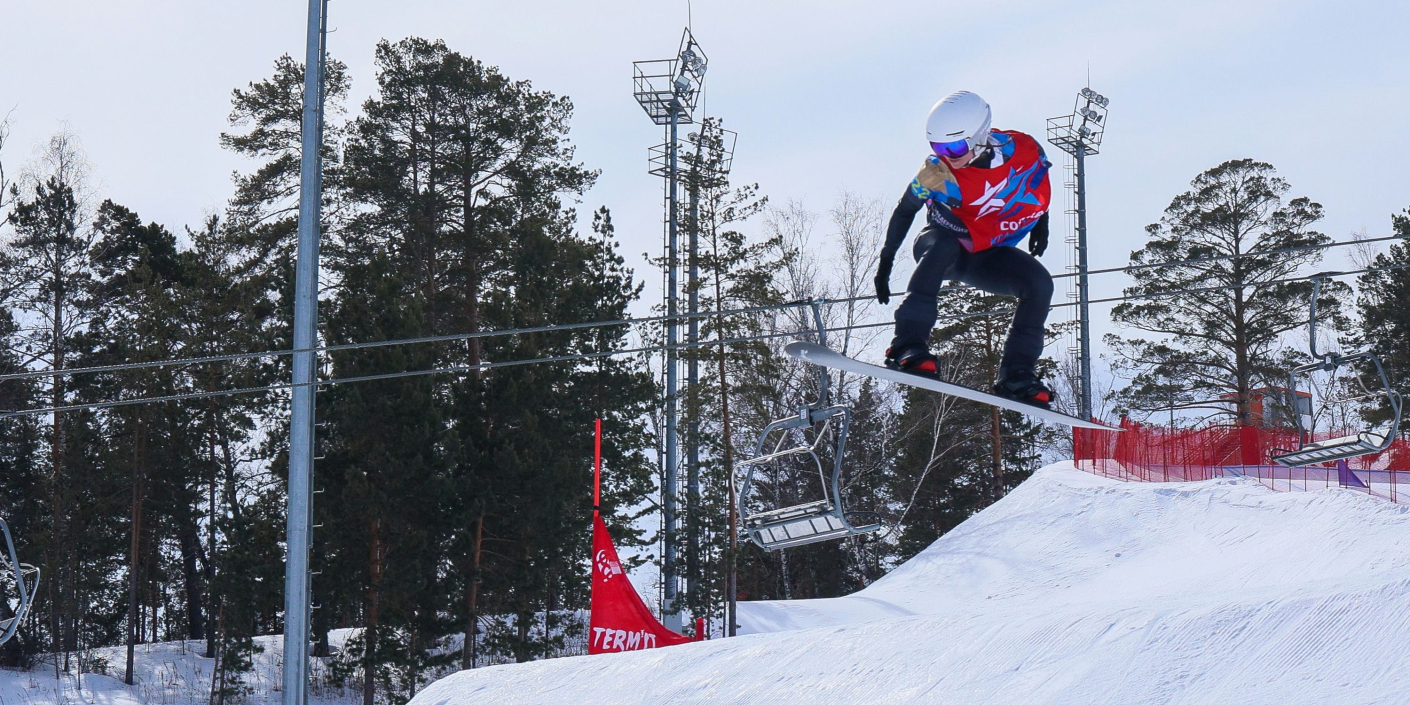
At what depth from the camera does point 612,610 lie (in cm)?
1931

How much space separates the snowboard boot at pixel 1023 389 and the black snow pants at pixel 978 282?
1.2 inches

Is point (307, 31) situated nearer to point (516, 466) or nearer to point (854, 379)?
point (516, 466)

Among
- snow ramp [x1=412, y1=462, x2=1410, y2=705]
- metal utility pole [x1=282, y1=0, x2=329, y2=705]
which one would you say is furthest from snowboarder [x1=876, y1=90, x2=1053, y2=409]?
metal utility pole [x1=282, y1=0, x2=329, y2=705]

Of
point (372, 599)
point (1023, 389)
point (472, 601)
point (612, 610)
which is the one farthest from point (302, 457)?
point (472, 601)

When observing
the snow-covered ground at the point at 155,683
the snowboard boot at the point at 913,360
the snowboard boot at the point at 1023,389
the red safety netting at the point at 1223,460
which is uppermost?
the snowboard boot at the point at 913,360

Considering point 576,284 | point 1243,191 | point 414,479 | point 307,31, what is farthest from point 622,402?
point 1243,191

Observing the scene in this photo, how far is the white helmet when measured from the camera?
5.80 meters

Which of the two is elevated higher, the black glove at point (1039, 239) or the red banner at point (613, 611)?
the black glove at point (1039, 239)

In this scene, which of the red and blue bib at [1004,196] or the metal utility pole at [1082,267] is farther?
the metal utility pole at [1082,267]

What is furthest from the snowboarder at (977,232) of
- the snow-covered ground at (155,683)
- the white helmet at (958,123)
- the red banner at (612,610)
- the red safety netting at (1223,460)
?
the snow-covered ground at (155,683)

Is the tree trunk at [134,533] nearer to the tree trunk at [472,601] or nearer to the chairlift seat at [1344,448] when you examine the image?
the tree trunk at [472,601]

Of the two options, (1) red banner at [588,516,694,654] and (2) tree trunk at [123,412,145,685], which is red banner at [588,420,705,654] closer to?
(1) red banner at [588,516,694,654]

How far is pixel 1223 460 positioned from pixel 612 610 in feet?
47.7

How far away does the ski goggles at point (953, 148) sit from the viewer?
5.83 meters
